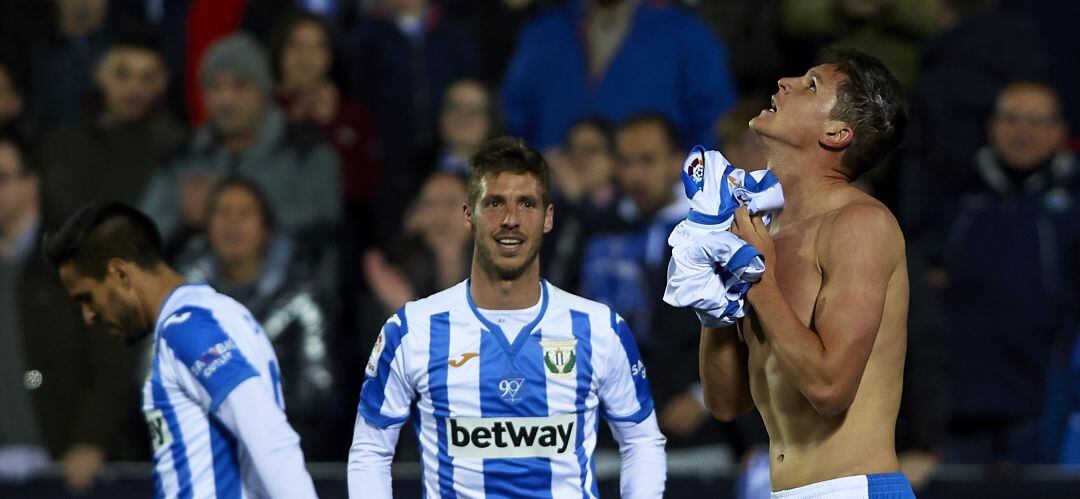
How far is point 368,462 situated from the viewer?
4406mm

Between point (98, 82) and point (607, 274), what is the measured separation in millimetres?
3446

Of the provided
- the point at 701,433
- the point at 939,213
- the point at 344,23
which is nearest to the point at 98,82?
the point at 344,23

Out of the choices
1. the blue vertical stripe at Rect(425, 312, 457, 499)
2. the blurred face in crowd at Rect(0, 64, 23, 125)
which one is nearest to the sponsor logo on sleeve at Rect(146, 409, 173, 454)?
the blue vertical stripe at Rect(425, 312, 457, 499)

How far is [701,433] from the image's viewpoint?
6758mm

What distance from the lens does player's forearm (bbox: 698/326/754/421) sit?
3.88 meters

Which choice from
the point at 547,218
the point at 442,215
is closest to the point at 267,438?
the point at 547,218

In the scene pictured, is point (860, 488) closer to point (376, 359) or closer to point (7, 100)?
point (376, 359)

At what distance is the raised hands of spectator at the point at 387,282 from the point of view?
293 inches

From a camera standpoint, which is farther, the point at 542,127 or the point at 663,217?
the point at 542,127

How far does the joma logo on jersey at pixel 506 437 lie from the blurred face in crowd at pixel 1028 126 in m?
3.92

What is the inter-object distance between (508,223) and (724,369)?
32.5 inches

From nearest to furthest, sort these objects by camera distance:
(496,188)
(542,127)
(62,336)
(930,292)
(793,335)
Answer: (793,335) < (496,188) < (930,292) < (62,336) < (542,127)

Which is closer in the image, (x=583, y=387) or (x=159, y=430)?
(x=583, y=387)

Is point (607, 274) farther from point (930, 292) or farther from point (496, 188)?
point (496, 188)
